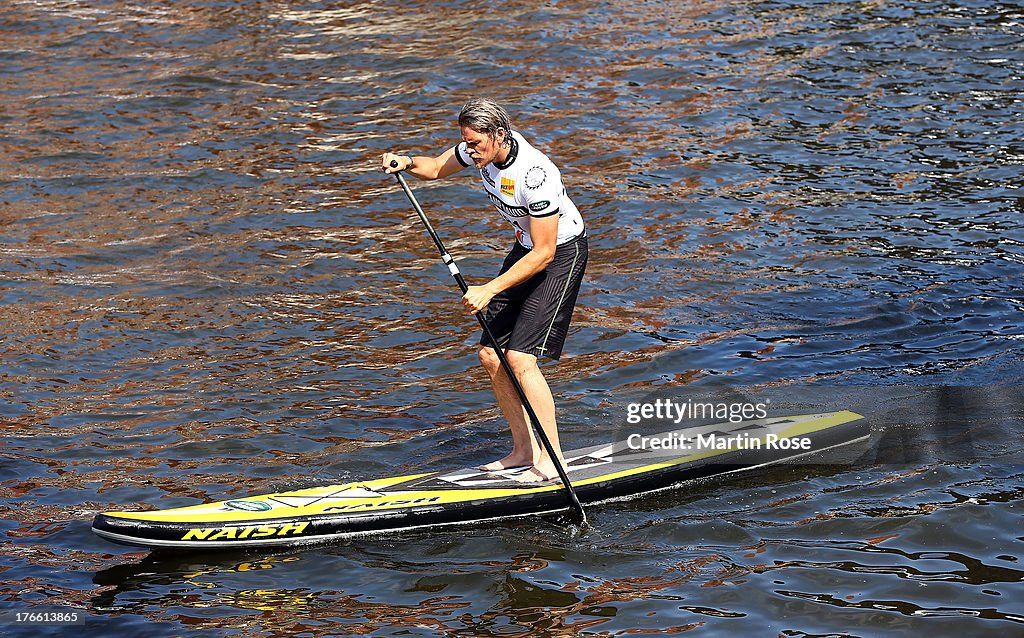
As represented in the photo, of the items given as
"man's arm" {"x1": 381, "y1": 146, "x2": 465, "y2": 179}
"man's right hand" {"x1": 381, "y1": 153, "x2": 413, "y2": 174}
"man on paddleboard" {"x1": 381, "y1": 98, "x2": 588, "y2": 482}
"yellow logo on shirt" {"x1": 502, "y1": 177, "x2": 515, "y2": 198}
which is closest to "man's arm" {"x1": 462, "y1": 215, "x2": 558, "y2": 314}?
"man on paddleboard" {"x1": 381, "y1": 98, "x2": 588, "y2": 482}

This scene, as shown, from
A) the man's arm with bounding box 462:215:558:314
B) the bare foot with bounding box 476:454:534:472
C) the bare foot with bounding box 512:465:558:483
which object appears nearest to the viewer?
the man's arm with bounding box 462:215:558:314

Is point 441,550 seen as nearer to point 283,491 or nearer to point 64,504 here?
point 283,491

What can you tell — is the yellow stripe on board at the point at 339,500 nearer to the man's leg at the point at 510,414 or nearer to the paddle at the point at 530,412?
the paddle at the point at 530,412

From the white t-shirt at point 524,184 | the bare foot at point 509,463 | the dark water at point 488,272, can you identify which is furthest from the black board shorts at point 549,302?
the dark water at point 488,272

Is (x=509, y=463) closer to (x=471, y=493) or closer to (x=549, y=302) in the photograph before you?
(x=471, y=493)

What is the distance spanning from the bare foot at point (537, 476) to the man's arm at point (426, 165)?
204 centimetres

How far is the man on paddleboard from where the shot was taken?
6977 millimetres

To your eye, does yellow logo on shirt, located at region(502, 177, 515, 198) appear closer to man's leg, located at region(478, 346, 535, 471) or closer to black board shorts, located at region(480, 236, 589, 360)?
black board shorts, located at region(480, 236, 589, 360)

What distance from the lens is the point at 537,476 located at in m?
7.61

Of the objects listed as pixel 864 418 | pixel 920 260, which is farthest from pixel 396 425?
pixel 920 260

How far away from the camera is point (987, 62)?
17875 mm

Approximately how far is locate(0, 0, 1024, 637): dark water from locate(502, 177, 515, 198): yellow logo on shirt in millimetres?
2110

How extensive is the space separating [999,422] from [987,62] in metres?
11.2

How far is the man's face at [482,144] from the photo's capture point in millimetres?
6898
